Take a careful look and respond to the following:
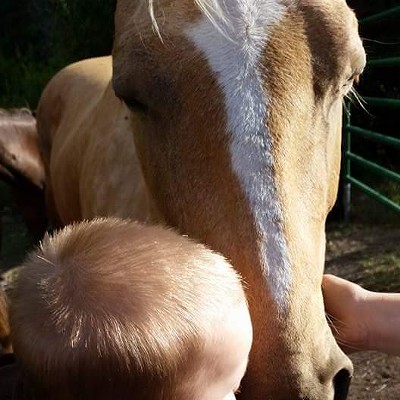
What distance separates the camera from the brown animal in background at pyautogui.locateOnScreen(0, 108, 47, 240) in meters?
6.23

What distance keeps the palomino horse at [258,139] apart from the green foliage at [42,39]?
479 cm

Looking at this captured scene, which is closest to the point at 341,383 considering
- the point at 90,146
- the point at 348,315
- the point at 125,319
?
the point at 348,315

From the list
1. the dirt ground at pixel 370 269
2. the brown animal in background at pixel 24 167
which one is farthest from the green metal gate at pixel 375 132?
the brown animal in background at pixel 24 167

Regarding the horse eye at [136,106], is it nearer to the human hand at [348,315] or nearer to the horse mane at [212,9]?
the horse mane at [212,9]

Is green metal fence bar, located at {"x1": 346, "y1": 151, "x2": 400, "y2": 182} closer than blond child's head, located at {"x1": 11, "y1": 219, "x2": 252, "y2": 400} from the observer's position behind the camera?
No

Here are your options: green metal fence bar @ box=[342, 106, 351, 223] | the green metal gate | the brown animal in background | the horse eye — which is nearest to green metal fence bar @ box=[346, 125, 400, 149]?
the green metal gate

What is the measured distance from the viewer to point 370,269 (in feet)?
15.0

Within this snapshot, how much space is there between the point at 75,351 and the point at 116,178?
67.3 inches

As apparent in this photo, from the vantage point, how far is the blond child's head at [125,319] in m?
1.04

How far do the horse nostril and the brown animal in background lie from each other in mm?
4918

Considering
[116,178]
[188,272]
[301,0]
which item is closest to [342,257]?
[116,178]

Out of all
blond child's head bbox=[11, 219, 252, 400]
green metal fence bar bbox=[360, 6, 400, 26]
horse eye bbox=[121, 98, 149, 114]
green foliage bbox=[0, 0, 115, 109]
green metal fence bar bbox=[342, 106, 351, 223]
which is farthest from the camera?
green foliage bbox=[0, 0, 115, 109]

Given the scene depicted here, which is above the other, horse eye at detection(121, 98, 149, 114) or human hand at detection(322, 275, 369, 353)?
horse eye at detection(121, 98, 149, 114)

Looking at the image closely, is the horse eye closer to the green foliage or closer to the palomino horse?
the palomino horse
